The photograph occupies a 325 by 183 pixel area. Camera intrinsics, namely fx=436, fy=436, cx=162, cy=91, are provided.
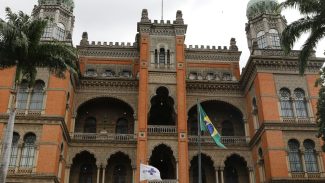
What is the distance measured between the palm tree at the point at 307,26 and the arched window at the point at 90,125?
63.5ft

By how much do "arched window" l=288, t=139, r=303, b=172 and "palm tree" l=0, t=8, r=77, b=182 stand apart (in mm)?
17274

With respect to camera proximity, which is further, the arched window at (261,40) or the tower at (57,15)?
the arched window at (261,40)

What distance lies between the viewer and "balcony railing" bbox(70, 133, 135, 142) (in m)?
35.5

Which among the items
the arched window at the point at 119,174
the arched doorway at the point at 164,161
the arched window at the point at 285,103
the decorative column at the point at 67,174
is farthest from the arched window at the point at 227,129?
the decorative column at the point at 67,174

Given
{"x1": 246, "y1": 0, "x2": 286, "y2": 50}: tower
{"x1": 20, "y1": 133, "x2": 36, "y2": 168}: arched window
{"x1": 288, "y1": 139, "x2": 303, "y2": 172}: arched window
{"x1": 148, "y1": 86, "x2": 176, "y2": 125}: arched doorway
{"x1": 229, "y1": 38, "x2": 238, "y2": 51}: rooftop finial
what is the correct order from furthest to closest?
1. {"x1": 229, "y1": 38, "x2": 238, "y2": 51}: rooftop finial
2. {"x1": 246, "y1": 0, "x2": 286, "y2": 50}: tower
3. {"x1": 148, "y1": 86, "x2": 176, "y2": 125}: arched doorway
4. {"x1": 288, "y1": 139, "x2": 303, "y2": 172}: arched window
5. {"x1": 20, "y1": 133, "x2": 36, "y2": 168}: arched window

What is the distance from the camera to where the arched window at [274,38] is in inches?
1513

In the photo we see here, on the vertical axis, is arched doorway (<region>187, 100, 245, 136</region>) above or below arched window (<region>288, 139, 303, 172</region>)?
above

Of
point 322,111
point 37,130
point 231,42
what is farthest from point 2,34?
point 231,42

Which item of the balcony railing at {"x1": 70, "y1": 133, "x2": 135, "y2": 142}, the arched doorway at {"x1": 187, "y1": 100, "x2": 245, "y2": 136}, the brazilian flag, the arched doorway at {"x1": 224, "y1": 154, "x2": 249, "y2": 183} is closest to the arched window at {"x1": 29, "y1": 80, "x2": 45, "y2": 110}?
the balcony railing at {"x1": 70, "y1": 133, "x2": 135, "y2": 142}

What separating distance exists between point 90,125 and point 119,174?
5.23 meters

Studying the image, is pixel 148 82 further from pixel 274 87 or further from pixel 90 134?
pixel 274 87

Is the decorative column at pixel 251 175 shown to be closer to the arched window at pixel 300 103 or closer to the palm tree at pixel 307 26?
the arched window at pixel 300 103

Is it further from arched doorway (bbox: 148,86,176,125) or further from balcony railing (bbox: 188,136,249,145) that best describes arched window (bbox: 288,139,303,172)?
arched doorway (bbox: 148,86,176,125)

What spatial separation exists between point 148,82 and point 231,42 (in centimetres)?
1225
